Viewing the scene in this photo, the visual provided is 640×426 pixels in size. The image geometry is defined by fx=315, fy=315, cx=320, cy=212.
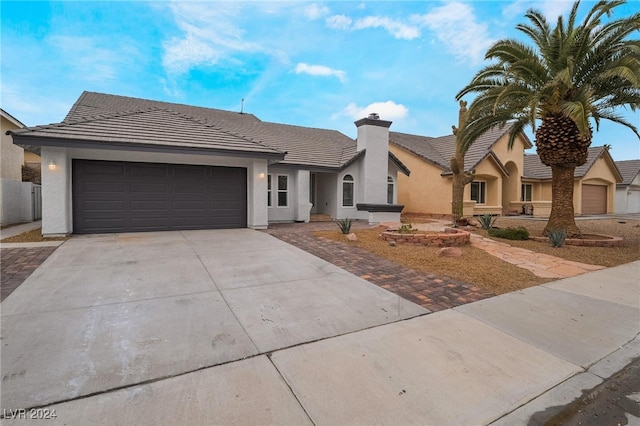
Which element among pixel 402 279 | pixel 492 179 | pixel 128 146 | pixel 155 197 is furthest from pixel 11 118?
pixel 492 179

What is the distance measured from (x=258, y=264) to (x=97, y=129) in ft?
25.9

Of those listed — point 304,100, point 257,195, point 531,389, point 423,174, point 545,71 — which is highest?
point 304,100

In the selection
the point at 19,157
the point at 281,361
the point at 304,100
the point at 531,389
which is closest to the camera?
the point at 531,389

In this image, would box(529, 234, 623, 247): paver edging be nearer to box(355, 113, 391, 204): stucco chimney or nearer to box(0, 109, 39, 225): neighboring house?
box(355, 113, 391, 204): stucco chimney

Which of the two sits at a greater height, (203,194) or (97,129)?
(97,129)

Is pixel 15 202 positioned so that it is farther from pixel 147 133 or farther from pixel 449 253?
pixel 449 253

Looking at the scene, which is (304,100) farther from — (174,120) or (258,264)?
(258,264)

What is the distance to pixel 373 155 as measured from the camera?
17.1 meters

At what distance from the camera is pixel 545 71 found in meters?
10.5

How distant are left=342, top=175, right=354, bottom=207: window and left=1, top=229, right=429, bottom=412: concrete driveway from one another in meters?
10.2

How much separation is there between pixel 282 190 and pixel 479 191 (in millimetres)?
14857

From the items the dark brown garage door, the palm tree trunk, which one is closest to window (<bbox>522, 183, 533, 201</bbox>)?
the palm tree trunk

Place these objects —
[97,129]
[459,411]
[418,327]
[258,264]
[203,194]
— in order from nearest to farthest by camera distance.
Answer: [459,411] → [418,327] → [258,264] → [97,129] → [203,194]

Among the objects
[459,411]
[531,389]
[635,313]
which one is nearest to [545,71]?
[635,313]
